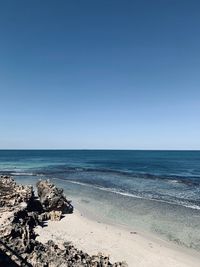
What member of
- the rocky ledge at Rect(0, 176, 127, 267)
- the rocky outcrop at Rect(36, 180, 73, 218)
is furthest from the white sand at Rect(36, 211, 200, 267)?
the rocky outcrop at Rect(36, 180, 73, 218)

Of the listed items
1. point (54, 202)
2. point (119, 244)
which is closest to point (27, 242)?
point (119, 244)

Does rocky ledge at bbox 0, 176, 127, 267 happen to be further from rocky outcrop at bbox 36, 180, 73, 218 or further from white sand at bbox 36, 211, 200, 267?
white sand at bbox 36, 211, 200, 267

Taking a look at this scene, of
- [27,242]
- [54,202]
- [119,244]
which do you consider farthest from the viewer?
[54,202]

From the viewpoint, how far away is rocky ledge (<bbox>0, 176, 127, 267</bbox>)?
10.5 meters

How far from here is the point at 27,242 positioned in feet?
38.7

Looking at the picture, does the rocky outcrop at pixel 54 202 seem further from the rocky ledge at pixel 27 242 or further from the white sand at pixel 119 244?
the white sand at pixel 119 244

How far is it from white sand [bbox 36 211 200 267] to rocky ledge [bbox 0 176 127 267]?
1402 millimetres

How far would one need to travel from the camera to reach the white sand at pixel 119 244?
14086 mm

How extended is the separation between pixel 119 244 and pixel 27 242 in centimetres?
644

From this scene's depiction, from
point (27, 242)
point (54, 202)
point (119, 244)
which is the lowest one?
point (119, 244)

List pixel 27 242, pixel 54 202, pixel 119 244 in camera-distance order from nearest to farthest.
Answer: pixel 27 242 < pixel 119 244 < pixel 54 202

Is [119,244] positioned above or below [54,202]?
below

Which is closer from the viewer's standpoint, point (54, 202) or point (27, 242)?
point (27, 242)

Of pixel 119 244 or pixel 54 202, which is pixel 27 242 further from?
pixel 54 202
